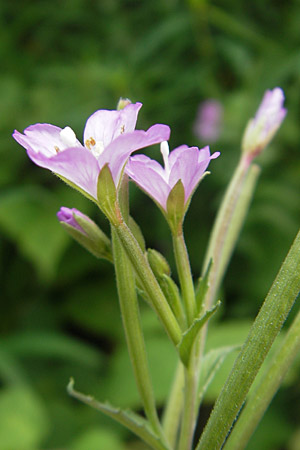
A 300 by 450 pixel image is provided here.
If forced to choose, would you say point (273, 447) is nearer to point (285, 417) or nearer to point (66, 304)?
point (285, 417)

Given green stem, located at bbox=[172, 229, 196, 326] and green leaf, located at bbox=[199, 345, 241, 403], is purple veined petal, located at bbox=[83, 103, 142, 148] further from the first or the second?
green leaf, located at bbox=[199, 345, 241, 403]

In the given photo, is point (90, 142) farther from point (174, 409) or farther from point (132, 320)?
point (174, 409)

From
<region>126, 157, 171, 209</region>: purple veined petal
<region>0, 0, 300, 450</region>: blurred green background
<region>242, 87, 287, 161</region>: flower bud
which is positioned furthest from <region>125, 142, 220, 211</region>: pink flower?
<region>0, 0, 300, 450</region>: blurred green background

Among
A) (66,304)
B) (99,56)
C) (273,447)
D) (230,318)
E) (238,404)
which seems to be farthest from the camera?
(99,56)

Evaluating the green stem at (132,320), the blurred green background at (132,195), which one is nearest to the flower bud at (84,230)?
the green stem at (132,320)

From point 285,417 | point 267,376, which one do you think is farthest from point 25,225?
point 267,376
